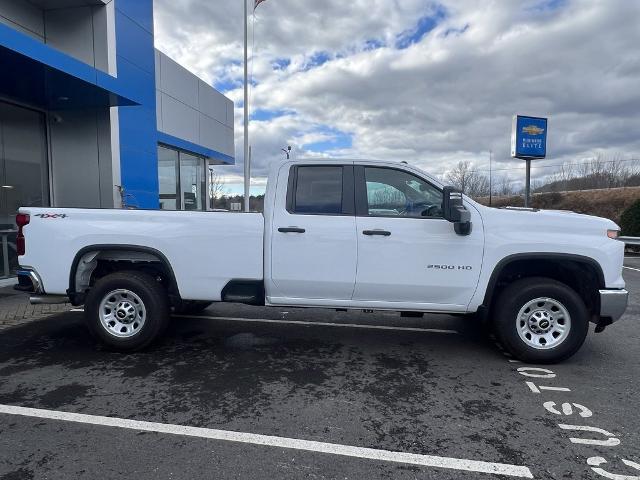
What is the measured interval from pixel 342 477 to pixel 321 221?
2564 mm

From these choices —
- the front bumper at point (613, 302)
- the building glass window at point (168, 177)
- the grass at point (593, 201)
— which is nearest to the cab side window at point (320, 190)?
the front bumper at point (613, 302)

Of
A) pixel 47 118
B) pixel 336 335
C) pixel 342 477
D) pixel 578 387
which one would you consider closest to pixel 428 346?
pixel 336 335

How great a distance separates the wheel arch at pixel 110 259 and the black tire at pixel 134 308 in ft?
0.60

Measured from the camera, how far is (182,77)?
16.7m

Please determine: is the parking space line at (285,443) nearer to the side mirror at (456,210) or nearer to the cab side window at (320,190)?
the side mirror at (456,210)

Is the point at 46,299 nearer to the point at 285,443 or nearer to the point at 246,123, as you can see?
the point at 285,443

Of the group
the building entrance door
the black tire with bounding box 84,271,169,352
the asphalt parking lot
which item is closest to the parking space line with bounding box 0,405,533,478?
the asphalt parking lot

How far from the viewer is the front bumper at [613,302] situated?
442 centimetres

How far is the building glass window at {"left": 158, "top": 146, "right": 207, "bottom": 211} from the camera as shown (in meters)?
16.3

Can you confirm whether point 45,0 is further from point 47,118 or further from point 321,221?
point 321,221

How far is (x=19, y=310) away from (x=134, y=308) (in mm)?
3354

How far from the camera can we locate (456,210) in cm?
440

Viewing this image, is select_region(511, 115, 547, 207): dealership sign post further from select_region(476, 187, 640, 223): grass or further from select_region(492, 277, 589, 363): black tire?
select_region(476, 187, 640, 223): grass

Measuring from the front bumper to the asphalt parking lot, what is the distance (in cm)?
64
